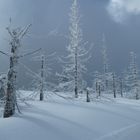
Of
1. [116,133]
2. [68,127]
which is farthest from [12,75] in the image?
[116,133]

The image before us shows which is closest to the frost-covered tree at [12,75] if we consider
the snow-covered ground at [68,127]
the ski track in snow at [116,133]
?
the snow-covered ground at [68,127]

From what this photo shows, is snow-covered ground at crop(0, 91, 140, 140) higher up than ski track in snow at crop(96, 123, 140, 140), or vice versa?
snow-covered ground at crop(0, 91, 140, 140)

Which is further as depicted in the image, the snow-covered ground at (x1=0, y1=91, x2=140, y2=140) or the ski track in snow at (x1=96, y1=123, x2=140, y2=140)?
the ski track in snow at (x1=96, y1=123, x2=140, y2=140)

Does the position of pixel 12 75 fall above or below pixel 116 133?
above

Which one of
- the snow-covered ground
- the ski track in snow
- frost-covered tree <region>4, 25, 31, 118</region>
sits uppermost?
frost-covered tree <region>4, 25, 31, 118</region>

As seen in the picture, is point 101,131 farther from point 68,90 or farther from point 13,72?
point 68,90

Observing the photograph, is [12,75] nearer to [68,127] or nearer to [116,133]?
[68,127]

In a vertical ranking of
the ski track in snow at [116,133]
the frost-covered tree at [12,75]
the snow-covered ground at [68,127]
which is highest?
the frost-covered tree at [12,75]

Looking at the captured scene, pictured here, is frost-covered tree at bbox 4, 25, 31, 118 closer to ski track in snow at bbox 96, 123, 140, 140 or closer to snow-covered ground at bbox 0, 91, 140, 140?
snow-covered ground at bbox 0, 91, 140, 140

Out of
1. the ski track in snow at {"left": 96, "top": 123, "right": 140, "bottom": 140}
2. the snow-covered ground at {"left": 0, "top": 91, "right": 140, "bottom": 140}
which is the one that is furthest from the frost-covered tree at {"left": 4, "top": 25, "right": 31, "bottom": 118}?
the ski track in snow at {"left": 96, "top": 123, "right": 140, "bottom": 140}

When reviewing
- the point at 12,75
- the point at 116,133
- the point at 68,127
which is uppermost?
the point at 12,75

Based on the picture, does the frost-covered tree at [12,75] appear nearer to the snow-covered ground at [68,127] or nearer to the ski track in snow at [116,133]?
the snow-covered ground at [68,127]

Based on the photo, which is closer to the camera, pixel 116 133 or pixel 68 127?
pixel 68 127

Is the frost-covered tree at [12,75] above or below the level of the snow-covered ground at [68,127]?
above
